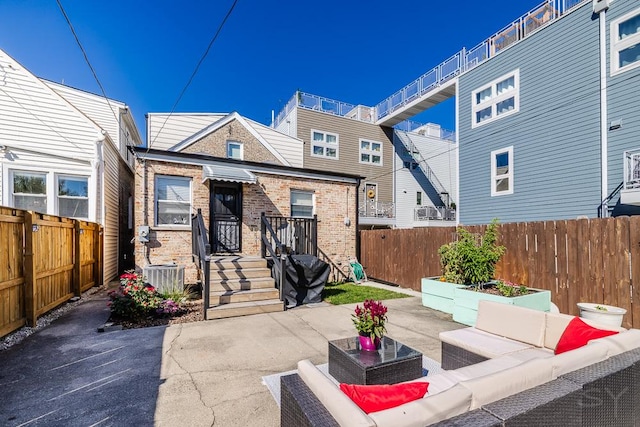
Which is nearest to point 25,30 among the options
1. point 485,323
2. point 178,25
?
point 178,25

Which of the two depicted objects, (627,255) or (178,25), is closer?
(627,255)

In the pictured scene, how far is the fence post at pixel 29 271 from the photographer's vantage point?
5.00 m

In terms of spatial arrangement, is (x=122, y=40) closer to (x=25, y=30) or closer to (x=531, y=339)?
(x=25, y=30)

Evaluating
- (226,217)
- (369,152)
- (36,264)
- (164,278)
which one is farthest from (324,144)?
(36,264)

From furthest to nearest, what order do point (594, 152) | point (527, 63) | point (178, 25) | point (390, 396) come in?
point (527, 63) → point (594, 152) → point (178, 25) → point (390, 396)

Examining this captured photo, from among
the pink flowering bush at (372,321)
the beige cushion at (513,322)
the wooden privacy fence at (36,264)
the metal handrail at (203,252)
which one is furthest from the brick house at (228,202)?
the beige cushion at (513,322)

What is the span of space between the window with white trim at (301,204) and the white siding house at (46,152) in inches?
226

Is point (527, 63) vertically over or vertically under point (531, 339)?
over

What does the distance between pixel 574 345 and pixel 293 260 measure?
5520 millimetres

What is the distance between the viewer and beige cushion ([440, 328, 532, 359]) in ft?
10.2

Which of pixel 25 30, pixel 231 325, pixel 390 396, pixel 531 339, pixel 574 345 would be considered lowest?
pixel 231 325

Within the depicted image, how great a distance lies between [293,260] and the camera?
24.0 feet

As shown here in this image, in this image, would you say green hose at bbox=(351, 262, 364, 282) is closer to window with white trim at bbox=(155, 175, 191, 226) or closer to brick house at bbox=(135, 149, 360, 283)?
brick house at bbox=(135, 149, 360, 283)

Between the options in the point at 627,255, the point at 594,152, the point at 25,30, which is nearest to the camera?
the point at 627,255
